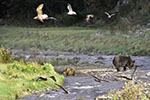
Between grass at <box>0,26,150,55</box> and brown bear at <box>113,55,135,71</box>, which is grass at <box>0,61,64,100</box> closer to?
brown bear at <box>113,55,135,71</box>

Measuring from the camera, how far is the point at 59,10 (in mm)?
46719

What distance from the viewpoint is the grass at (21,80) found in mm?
11539

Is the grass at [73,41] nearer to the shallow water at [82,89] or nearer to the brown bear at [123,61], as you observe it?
the brown bear at [123,61]

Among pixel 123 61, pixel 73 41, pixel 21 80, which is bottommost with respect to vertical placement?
pixel 73 41

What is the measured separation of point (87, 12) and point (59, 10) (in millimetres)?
5033

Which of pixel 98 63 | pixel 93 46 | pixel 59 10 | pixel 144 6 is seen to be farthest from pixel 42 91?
pixel 59 10

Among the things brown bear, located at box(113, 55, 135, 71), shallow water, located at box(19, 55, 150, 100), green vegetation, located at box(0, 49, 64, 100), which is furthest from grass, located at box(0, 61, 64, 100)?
brown bear, located at box(113, 55, 135, 71)

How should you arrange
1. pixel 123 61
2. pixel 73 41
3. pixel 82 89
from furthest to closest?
pixel 73 41
pixel 123 61
pixel 82 89

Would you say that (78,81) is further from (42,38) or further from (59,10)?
(59,10)

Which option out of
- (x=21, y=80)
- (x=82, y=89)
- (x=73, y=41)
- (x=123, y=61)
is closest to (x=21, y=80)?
(x=21, y=80)

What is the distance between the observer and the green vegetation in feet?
37.9

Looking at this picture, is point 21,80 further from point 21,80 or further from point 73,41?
point 73,41

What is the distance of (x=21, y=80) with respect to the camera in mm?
12820

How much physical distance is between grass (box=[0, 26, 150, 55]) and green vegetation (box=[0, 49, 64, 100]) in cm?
1259
